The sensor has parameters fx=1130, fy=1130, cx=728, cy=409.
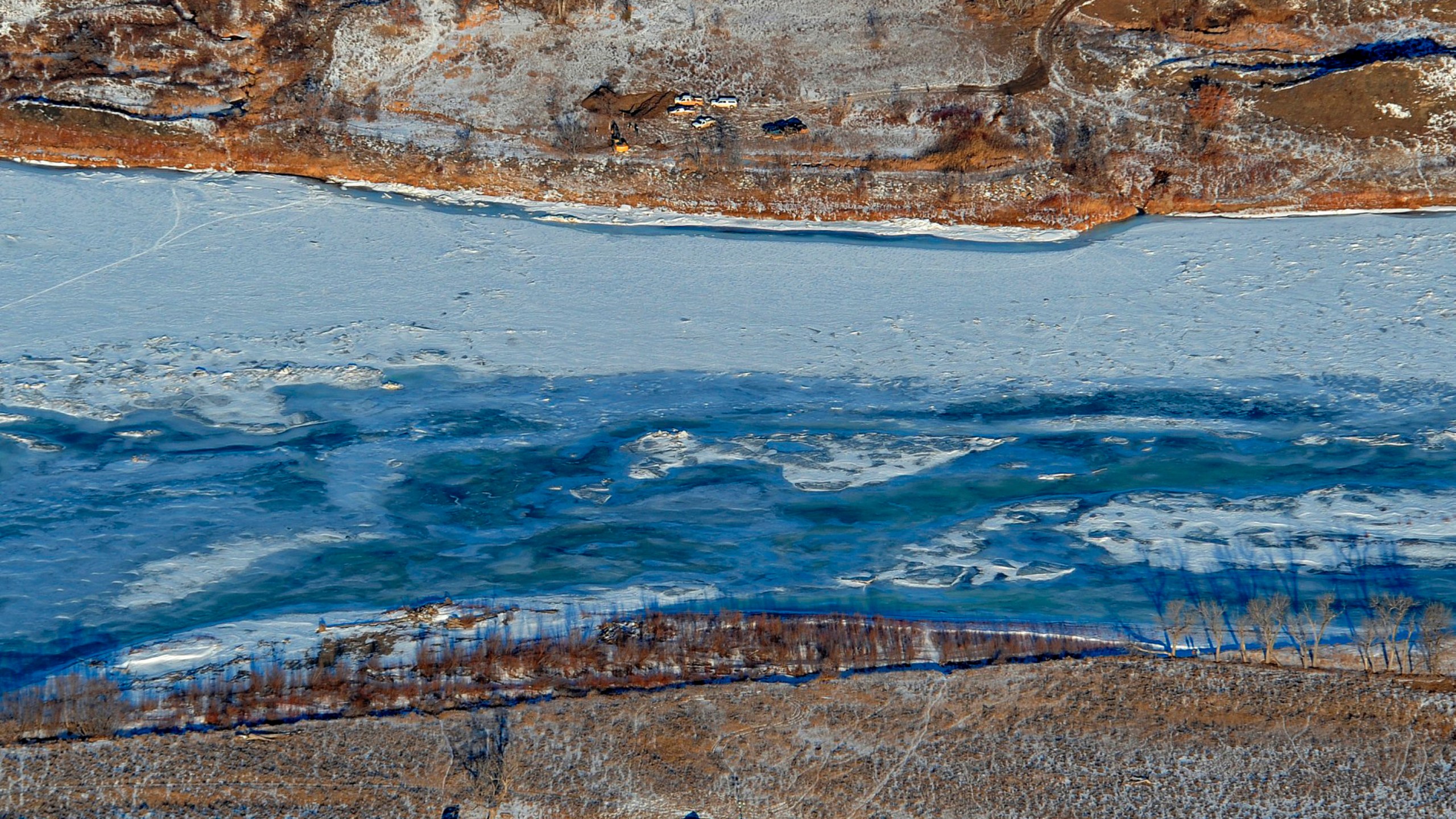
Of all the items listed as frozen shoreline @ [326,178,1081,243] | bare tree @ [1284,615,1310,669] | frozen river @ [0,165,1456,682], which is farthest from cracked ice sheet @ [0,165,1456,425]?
bare tree @ [1284,615,1310,669]

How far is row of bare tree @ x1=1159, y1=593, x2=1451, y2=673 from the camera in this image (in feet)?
50.5

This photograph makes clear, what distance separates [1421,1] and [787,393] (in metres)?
13.7

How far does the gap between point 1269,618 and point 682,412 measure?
901 centimetres

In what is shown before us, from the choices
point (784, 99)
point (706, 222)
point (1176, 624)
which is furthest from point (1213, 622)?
point (784, 99)

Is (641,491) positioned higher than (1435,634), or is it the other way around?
(641,491)

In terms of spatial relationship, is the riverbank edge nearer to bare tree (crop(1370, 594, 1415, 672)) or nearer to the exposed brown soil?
bare tree (crop(1370, 594, 1415, 672))

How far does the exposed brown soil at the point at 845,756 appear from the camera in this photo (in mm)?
14703

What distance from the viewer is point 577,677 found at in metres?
15.4

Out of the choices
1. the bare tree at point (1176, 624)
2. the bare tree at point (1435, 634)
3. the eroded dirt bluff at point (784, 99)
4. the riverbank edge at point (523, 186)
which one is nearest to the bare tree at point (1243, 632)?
the bare tree at point (1176, 624)

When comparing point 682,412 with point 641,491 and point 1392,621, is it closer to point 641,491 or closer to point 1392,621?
point 641,491

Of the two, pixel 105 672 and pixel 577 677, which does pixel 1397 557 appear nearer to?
pixel 577 677

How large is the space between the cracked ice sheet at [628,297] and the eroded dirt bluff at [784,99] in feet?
2.44

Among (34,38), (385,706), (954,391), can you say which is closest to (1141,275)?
(954,391)

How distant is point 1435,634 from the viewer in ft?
50.7
